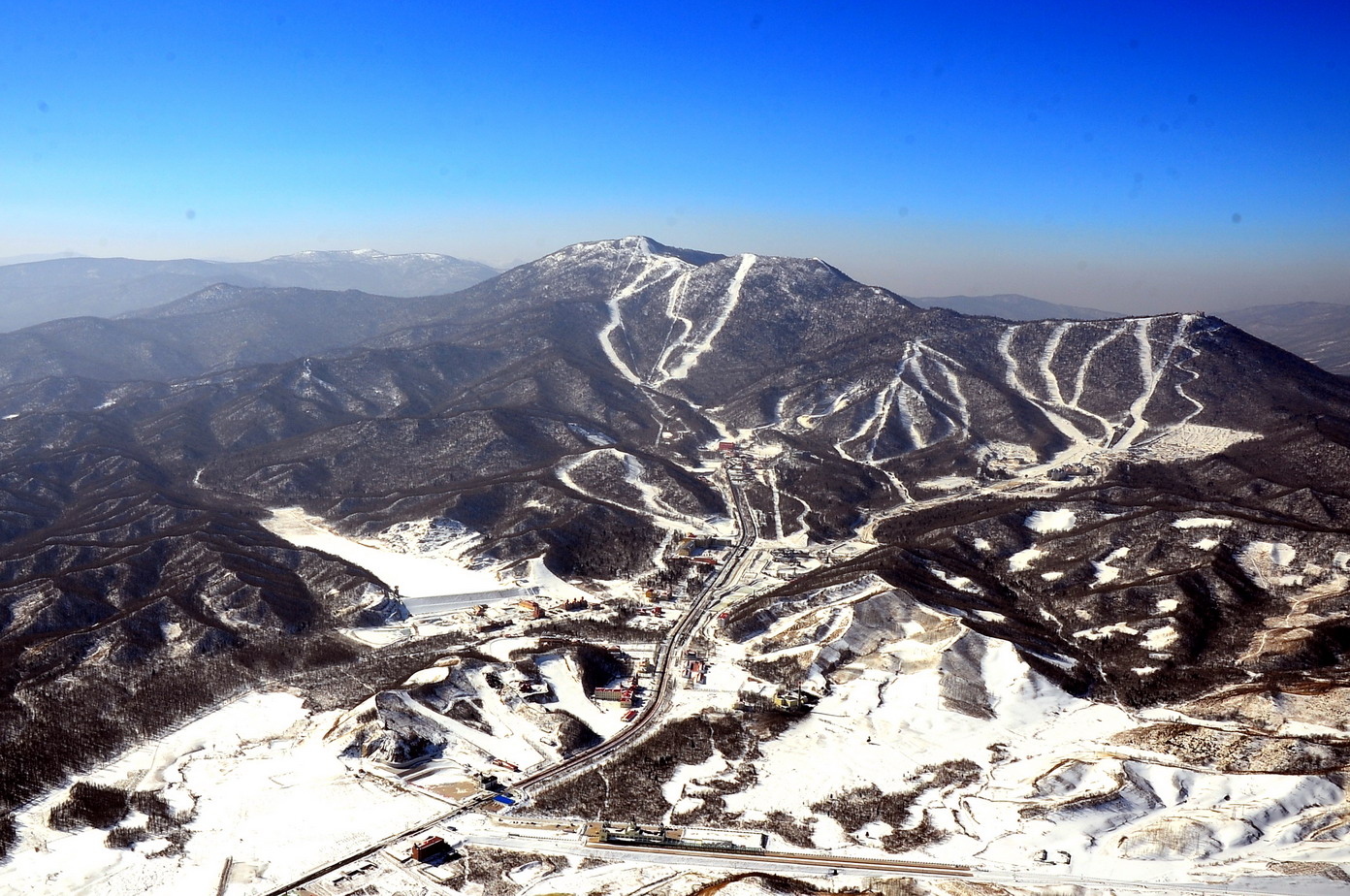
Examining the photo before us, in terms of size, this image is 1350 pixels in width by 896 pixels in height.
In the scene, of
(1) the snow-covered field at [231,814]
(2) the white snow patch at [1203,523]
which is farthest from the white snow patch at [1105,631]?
(1) the snow-covered field at [231,814]

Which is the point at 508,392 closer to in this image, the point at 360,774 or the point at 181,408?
the point at 181,408

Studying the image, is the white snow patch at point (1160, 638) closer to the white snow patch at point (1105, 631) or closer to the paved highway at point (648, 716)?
the white snow patch at point (1105, 631)

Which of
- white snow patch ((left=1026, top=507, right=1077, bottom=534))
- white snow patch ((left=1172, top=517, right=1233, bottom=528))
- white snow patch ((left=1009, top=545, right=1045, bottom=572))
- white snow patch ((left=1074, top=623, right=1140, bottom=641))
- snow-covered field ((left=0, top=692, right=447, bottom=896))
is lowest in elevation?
snow-covered field ((left=0, top=692, right=447, bottom=896))

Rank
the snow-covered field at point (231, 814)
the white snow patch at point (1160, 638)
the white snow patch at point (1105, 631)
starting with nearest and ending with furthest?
the snow-covered field at point (231, 814)
the white snow patch at point (1160, 638)
the white snow patch at point (1105, 631)

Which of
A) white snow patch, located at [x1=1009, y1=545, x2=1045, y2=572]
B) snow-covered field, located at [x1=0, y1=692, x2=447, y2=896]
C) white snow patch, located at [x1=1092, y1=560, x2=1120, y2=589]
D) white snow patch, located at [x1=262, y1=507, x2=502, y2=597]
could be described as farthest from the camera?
white snow patch, located at [x1=262, y1=507, x2=502, y2=597]

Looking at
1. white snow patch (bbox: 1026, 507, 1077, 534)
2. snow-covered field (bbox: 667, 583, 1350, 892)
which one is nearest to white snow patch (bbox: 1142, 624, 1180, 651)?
snow-covered field (bbox: 667, 583, 1350, 892)

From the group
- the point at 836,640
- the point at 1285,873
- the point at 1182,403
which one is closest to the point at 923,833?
the point at 1285,873

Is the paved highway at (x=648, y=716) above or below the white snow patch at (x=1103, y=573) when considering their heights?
below

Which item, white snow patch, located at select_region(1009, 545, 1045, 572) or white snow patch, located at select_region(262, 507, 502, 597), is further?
white snow patch, located at select_region(262, 507, 502, 597)

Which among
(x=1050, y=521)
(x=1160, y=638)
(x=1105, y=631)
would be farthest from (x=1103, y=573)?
(x=1160, y=638)

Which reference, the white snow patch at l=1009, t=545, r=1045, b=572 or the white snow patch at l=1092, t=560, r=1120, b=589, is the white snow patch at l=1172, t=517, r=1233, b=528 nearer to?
the white snow patch at l=1092, t=560, r=1120, b=589

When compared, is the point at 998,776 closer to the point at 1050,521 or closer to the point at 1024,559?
the point at 1024,559
